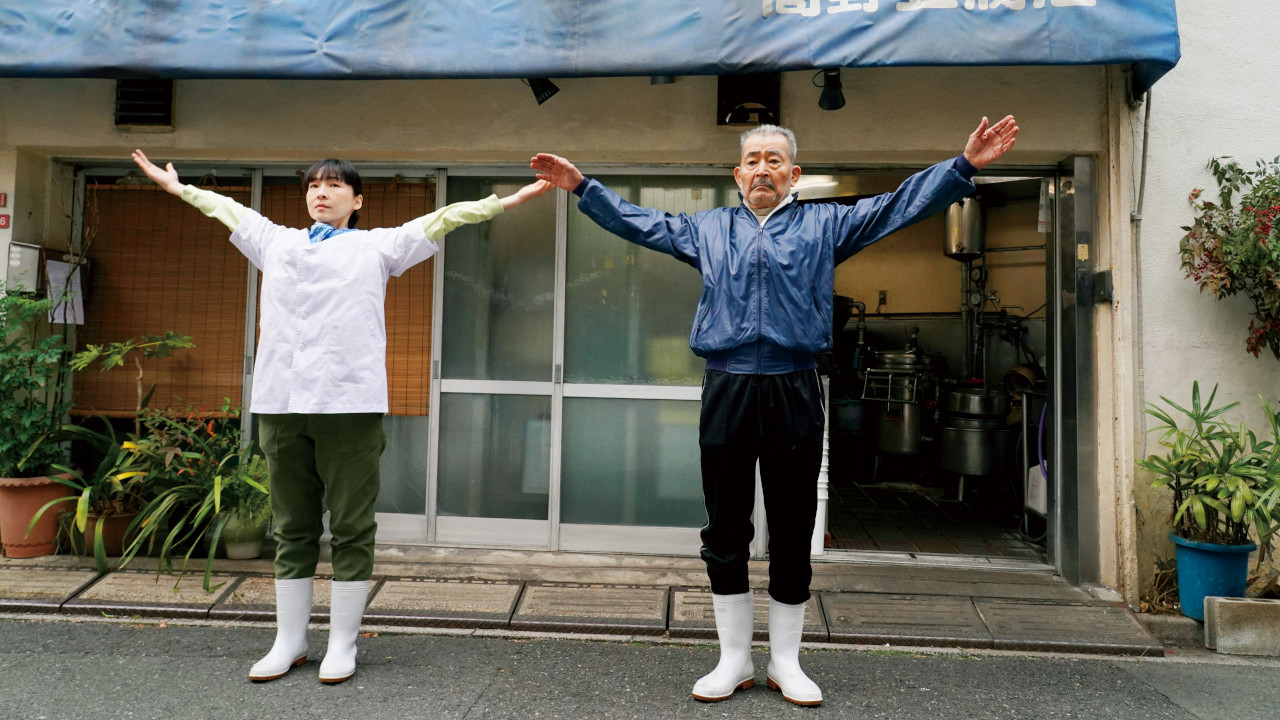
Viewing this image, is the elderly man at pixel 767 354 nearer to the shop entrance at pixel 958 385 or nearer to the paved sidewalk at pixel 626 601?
the paved sidewalk at pixel 626 601

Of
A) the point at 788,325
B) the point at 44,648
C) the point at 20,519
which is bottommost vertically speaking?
the point at 44,648

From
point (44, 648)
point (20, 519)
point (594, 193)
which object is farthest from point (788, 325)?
point (20, 519)

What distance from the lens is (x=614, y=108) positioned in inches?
171

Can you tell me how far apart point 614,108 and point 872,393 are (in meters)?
4.59

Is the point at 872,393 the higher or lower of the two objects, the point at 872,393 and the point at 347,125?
the lower

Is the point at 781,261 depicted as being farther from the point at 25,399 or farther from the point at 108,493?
the point at 25,399

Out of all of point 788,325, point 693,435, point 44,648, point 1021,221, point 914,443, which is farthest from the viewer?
point 1021,221

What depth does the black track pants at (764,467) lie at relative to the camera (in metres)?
2.67

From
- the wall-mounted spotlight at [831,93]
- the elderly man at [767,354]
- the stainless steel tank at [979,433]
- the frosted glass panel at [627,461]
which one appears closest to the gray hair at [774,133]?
the elderly man at [767,354]

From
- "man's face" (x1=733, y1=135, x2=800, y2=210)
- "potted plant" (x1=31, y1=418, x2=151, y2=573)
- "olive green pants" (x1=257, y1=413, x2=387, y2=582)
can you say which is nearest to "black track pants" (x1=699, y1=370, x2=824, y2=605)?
"man's face" (x1=733, y1=135, x2=800, y2=210)

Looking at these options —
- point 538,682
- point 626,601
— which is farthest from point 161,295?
point 538,682

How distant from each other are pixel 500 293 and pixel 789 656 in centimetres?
290

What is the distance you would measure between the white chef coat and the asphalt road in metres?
1.08

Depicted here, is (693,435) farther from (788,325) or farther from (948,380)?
(948,380)
